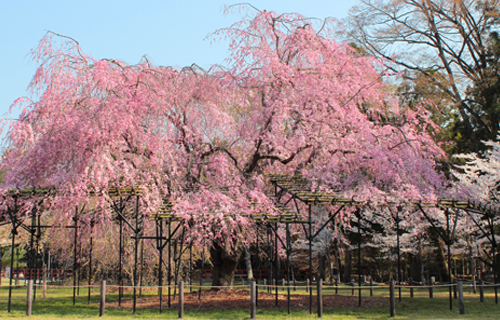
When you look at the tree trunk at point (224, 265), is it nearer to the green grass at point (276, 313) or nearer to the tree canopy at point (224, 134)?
the tree canopy at point (224, 134)

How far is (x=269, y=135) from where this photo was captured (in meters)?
17.3

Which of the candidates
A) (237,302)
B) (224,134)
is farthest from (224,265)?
(224,134)

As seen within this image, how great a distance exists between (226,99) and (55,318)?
9.54 m

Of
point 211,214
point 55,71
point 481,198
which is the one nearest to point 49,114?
point 55,71

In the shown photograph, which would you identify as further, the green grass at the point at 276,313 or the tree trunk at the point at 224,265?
the tree trunk at the point at 224,265

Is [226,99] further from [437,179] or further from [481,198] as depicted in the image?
[481,198]

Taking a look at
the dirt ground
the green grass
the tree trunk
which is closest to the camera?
the green grass

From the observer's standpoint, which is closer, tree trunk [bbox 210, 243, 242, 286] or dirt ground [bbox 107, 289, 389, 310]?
dirt ground [bbox 107, 289, 389, 310]

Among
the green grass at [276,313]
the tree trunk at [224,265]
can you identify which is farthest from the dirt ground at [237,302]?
the green grass at [276,313]

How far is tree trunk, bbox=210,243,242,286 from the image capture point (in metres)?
19.0

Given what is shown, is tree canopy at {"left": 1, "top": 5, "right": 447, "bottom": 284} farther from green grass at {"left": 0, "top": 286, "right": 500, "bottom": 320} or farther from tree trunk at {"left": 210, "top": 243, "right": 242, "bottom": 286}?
green grass at {"left": 0, "top": 286, "right": 500, "bottom": 320}

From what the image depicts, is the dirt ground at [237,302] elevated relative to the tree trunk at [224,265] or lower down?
lower down

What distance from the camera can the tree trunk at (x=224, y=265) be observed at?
19.0 metres

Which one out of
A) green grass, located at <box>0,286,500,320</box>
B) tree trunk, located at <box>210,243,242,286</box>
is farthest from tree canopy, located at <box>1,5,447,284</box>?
green grass, located at <box>0,286,500,320</box>
